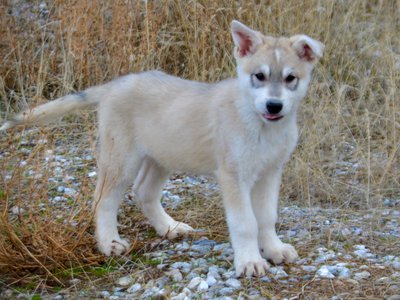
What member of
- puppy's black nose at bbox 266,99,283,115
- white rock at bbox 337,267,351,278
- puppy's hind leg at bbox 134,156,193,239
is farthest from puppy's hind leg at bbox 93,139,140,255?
white rock at bbox 337,267,351,278

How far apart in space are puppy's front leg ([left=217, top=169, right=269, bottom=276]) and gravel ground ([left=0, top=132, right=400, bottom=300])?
3.0 inches

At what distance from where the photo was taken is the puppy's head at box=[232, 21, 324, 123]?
156 inches

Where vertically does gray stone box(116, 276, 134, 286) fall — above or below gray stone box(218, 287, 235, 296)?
below

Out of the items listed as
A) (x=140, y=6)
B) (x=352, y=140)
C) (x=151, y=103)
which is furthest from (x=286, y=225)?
(x=140, y=6)

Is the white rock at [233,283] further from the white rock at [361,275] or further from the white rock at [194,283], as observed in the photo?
the white rock at [361,275]

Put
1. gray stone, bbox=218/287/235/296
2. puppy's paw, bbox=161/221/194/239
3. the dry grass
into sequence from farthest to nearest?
the dry grass → puppy's paw, bbox=161/221/194/239 → gray stone, bbox=218/287/235/296

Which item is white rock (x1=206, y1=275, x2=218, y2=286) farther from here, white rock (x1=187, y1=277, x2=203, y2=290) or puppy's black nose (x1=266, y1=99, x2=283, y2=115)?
puppy's black nose (x1=266, y1=99, x2=283, y2=115)

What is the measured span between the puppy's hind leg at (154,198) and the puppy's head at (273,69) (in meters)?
1.14

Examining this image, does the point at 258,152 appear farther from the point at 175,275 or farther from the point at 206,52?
the point at 206,52

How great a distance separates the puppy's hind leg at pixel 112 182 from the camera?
4652mm

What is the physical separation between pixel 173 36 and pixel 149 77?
257 cm

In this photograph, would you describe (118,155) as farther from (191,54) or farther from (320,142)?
(191,54)

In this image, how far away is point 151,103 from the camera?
4.73 m

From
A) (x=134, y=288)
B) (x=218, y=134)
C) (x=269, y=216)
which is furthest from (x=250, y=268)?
(x=218, y=134)
